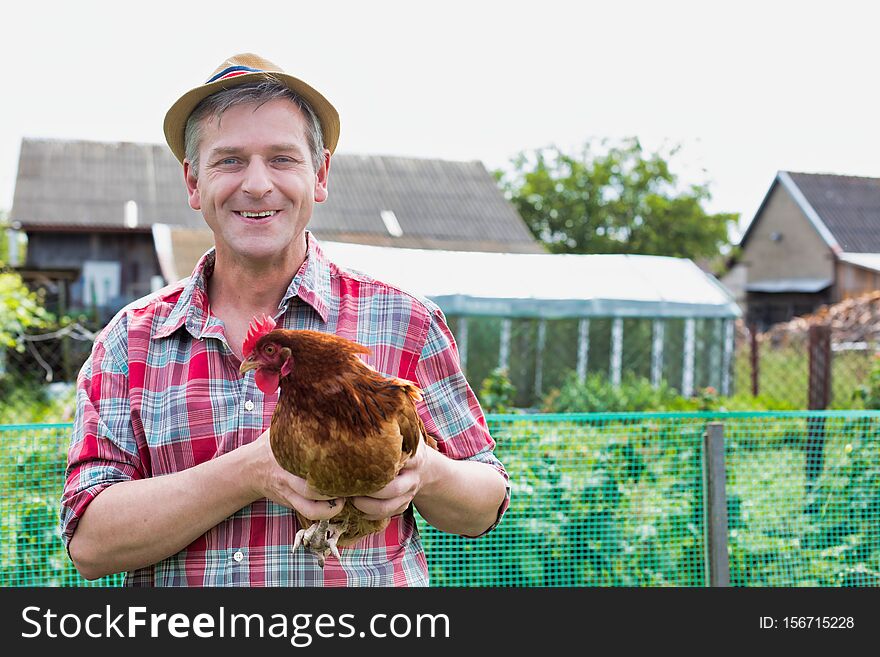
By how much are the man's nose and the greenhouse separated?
10.1 metres

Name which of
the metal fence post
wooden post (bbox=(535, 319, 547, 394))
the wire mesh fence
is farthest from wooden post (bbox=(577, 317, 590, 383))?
the metal fence post

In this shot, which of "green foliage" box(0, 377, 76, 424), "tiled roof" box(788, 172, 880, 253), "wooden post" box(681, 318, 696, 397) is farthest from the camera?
"tiled roof" box(788, 172, 880, 253)

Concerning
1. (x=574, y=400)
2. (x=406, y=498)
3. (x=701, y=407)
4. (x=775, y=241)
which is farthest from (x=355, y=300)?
(x=775, y=241)

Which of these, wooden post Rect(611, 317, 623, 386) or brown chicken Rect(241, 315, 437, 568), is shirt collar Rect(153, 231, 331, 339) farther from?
→ wooden post Rect(611, 317, 623, 386)

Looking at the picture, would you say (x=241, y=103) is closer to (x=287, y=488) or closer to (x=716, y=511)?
(x=287, y=488)

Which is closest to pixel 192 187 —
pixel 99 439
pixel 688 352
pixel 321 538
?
pixel 99 439

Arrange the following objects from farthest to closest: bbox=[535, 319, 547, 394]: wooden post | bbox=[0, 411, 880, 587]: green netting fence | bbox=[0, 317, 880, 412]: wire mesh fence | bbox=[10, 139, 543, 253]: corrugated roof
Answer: bbox=[10, 139, 543, 253]: corrugated roof < bbox=[535, 319, 547, 394]: wooden post < bbox=[0, 317, 880, 412]: wire mesh fence < bbox=[0, 411, 880, 587]: green netting fence

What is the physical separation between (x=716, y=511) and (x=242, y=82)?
3.27 m

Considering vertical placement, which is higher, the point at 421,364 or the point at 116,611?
the point at 421,364

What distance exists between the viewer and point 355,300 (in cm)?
204

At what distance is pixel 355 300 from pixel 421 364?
228 mm

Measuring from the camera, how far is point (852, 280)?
2930 centimetres

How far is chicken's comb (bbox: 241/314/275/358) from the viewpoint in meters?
1.76

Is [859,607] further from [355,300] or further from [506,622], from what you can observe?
[355,300]
